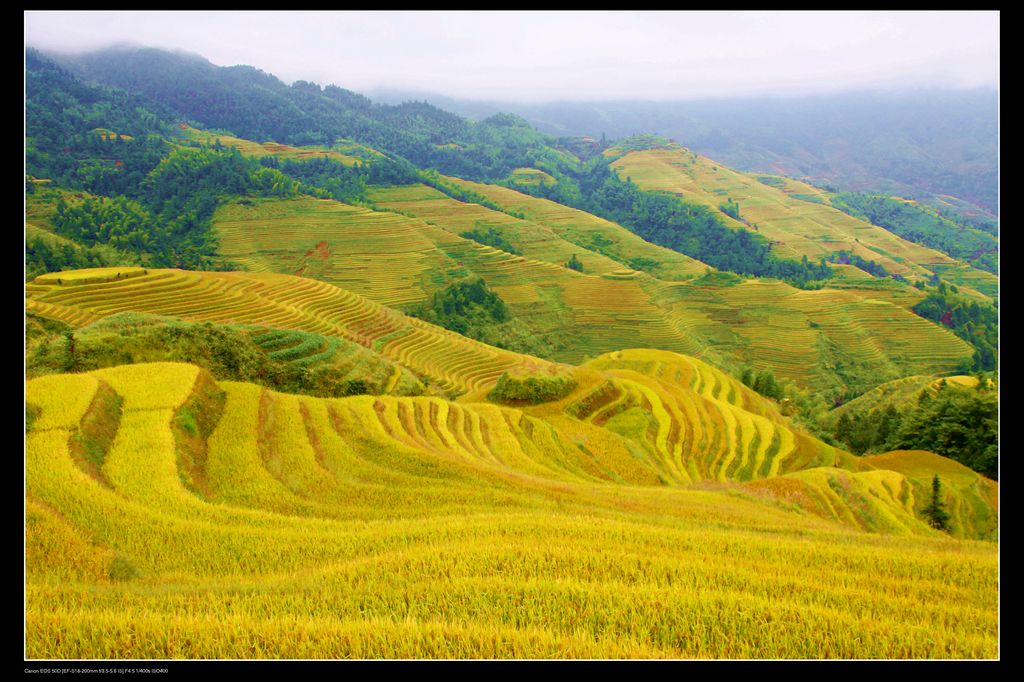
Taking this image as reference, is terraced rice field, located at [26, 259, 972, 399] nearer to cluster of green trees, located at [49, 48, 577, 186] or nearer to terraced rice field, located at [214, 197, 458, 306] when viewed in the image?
terraced rice field, located at [214, 197, 458, 306]

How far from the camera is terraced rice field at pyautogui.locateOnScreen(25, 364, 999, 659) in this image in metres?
2.80

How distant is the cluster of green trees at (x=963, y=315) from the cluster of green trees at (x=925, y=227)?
45950 mm

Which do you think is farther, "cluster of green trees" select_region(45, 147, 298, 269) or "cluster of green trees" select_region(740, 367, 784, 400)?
"cluster of green trees" select_region(45, 147, 298, 269)

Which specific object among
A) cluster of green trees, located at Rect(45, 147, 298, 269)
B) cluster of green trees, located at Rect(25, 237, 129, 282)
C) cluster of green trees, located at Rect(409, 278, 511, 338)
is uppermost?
cluster of green trees, located at Rect(45, 147, 298, 269)

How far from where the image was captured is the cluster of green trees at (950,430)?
26.8 meters

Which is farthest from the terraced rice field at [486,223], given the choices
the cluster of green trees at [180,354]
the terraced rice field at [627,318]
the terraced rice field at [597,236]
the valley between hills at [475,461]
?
the cluster of green trees at [180,354]

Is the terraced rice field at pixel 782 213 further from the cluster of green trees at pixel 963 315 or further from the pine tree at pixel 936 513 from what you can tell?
the pine tree at pixel 936 513

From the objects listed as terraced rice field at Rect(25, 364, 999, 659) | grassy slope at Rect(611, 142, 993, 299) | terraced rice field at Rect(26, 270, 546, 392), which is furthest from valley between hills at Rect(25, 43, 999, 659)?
grassy slope at Rect(611, 142, 993, 299)

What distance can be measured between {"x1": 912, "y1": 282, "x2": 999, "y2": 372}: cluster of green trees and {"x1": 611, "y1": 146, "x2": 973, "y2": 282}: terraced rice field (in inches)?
1271

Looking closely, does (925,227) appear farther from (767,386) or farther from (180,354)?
(180,354)

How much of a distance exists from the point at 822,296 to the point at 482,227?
53725 millimetres
